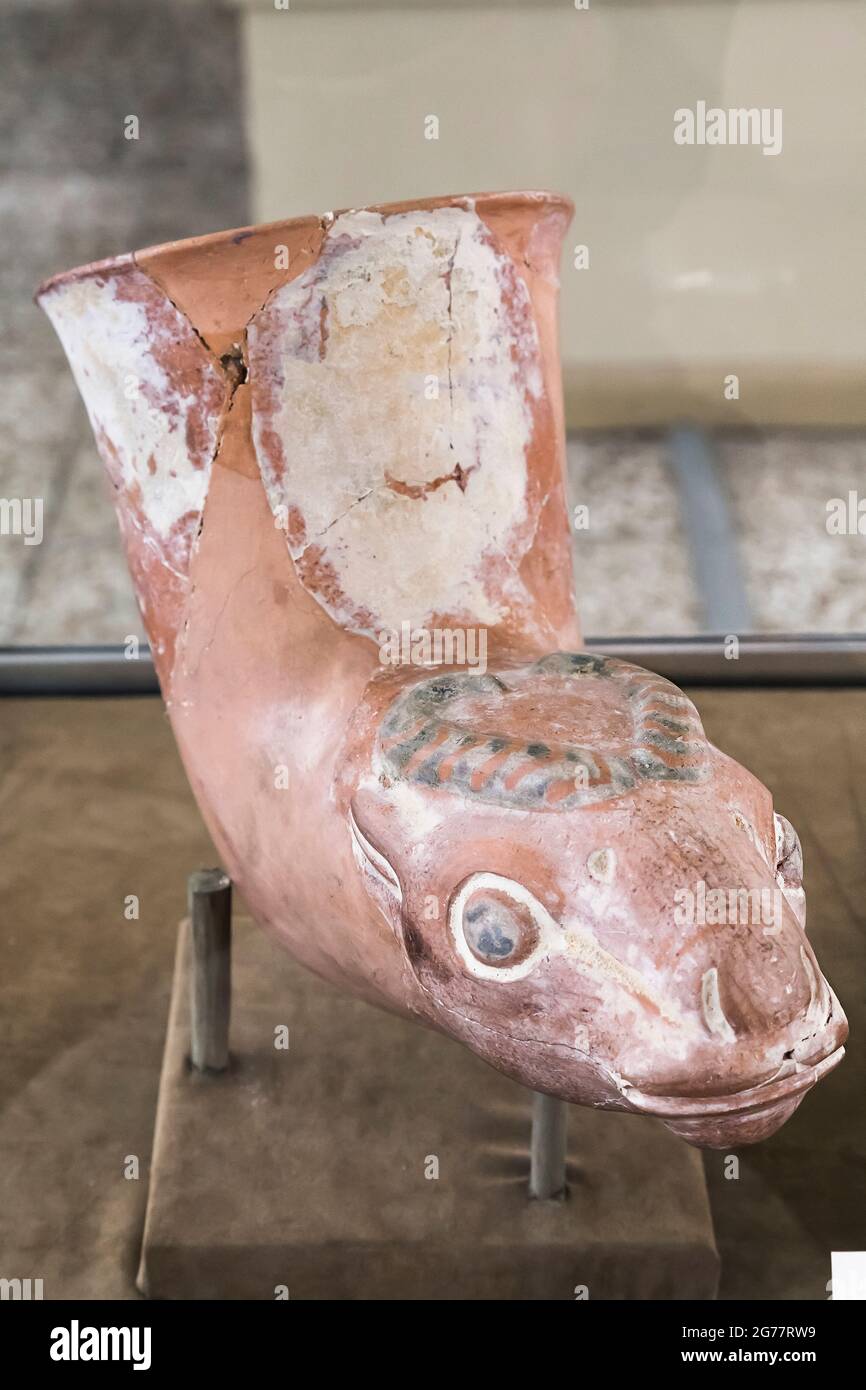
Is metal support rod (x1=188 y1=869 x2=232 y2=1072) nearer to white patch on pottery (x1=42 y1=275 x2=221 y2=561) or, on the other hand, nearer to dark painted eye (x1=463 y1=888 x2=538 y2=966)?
white patch on pottery (x1=42 y1=275 x2=221 y2=561)

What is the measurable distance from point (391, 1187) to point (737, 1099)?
1.89 ft

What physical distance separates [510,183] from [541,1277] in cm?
183

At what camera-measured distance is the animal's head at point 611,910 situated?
105 centimetres

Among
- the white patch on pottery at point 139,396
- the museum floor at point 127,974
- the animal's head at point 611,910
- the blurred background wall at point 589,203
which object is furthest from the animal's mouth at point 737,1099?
the blurred background wall at point 589,203

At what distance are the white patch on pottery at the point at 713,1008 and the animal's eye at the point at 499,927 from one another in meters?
0.12

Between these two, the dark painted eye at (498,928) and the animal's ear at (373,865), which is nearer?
the dark painted eye at (498,928)

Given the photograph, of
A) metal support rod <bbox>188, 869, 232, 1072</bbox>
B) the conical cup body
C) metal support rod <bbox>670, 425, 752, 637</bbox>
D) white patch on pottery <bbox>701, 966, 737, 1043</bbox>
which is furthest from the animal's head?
metal support rod <bbox>670, 425, 752, 637</bbox>

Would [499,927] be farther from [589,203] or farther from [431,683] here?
[589,203]

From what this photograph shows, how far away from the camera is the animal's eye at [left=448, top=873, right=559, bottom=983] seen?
109 centimetres

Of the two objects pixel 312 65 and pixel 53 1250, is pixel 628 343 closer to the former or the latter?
pixel 312 65

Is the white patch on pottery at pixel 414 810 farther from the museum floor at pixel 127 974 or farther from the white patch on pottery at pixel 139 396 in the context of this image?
the museum floor at pixel 127 974

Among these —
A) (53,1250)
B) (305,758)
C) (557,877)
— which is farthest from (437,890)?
(53,1250)

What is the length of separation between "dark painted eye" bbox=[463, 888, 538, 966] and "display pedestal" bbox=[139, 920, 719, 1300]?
51cm

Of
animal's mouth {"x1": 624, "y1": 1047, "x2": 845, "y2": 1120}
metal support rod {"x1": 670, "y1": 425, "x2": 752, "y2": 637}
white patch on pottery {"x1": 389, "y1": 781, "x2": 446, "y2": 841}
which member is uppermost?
metal support rod {"x1": 670, "y1": 425, "x2": 752, "y2": 637}
